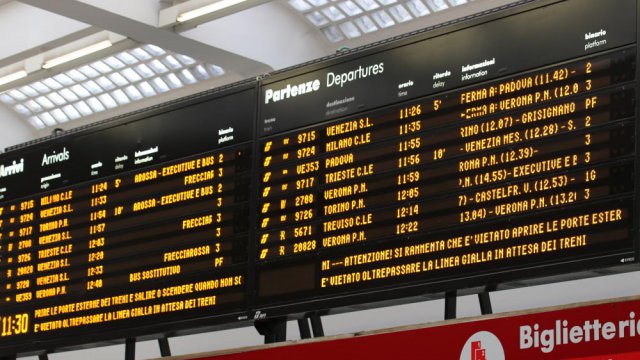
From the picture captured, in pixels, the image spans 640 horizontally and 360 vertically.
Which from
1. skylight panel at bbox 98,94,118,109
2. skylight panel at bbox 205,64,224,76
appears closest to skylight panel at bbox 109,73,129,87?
skylight panel at bbox 98,94,118,109

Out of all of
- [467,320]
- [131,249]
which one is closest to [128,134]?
[131,249]

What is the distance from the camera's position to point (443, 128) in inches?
415

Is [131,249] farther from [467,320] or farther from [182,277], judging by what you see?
[467,320]

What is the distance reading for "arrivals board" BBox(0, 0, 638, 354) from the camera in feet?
31.8

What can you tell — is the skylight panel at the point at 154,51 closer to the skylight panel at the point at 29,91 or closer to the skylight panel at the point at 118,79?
the skylight panel at the point at 118,79

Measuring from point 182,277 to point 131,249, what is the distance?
821 millimetres

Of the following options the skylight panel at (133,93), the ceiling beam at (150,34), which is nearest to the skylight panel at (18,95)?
the skylight panel at (133,93)

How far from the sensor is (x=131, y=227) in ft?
41.7

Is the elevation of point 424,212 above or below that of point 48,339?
above

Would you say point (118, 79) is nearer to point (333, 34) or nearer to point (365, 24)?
point (333, 34)

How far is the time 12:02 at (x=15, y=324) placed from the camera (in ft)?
43.4

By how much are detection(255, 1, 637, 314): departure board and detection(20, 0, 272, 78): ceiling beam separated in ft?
16.6

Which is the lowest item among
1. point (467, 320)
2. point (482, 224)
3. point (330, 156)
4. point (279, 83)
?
point (467, 320)

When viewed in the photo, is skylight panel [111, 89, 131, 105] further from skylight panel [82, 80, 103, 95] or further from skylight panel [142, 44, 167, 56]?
skylight panel [142, 44, 167, 56]
